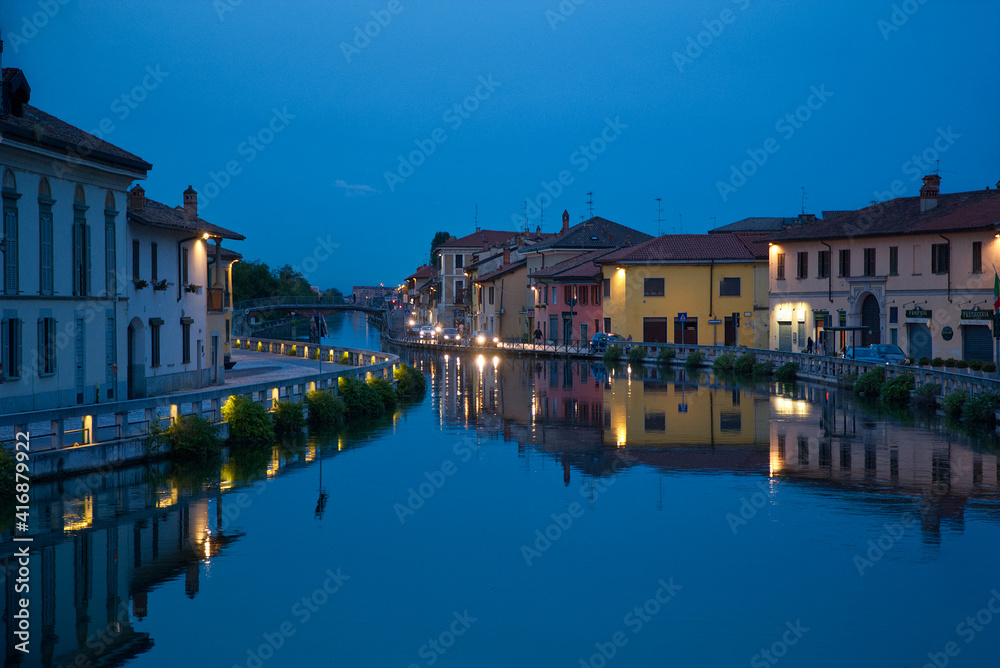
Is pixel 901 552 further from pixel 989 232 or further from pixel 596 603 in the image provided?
pixel 989 232

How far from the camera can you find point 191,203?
42.7 meters

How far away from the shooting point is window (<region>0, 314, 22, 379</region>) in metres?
24.2

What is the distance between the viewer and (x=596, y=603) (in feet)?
41.0

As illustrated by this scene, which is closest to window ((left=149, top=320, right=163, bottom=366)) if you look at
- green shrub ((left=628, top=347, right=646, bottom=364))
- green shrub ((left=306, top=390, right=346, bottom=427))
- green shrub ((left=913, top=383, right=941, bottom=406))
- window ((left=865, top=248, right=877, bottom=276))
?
green shrub ((left=306, top=390, right=346, bottom=427))

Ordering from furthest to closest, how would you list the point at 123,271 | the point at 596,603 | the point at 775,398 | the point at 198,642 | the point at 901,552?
the point at 775,398, the point at 123,271, the point at 901,552, the point at 596,603, the point at 198,642

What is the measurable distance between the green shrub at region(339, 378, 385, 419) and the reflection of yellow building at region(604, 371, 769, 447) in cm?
755

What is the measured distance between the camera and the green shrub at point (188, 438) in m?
22.0

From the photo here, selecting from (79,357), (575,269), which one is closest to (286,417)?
(79,357)

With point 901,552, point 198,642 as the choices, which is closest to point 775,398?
point 901,552

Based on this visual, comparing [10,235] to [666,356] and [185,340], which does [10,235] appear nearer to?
[185,340]

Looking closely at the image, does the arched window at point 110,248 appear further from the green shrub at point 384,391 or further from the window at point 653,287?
the window at point 653,287

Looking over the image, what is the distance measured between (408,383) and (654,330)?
119ft

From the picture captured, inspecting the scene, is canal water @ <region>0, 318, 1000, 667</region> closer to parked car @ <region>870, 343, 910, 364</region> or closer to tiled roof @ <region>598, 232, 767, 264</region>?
parked car @ <region>870, 343, 910, 364</region>

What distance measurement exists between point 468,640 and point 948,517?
9441 mm
